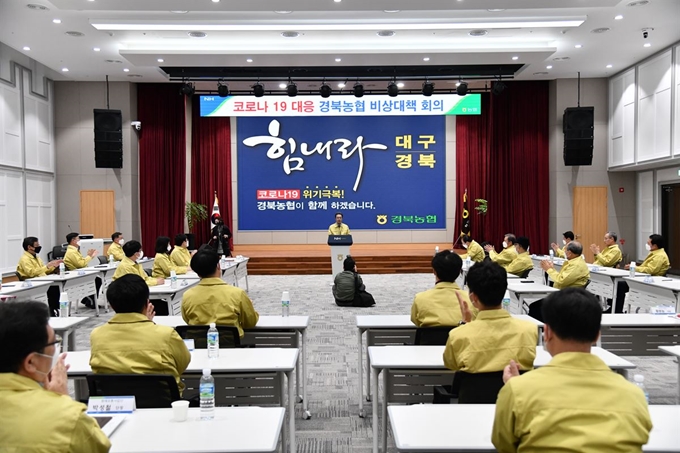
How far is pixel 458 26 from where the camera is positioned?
31.0ft

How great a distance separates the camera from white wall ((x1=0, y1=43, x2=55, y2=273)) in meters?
10.7

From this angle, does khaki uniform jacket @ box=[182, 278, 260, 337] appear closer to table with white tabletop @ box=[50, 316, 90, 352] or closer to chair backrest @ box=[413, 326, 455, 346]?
table with white tabletop @ box=[50, 316, 90, 352]

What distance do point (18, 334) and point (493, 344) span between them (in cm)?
183

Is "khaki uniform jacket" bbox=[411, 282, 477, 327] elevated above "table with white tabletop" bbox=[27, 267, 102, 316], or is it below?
above

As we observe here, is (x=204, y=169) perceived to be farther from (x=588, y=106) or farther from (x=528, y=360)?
(x=528, y=360)

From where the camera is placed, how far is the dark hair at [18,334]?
1.43 m

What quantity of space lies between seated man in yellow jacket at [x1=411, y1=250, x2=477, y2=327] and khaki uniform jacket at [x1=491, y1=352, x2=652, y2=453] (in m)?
1.88

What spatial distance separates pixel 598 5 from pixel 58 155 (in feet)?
38.5

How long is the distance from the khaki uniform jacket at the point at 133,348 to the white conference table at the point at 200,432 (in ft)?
0.92

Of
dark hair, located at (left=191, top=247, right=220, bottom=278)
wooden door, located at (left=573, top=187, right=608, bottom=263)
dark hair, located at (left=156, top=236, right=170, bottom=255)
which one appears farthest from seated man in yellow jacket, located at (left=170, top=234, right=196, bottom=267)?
wooden door, located at (left=573, top=187, right=608, bottom=263)

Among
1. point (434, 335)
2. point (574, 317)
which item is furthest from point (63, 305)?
point (574, 317)

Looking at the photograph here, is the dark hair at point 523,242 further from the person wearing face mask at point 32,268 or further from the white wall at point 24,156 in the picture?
the white wall at point 24,156

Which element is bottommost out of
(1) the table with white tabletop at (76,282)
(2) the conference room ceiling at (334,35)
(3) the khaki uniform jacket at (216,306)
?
(1) the table with white tabletop at (76,282)

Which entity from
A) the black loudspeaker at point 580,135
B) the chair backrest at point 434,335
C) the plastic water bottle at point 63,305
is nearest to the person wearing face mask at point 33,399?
the chair backrest at point 434,335
